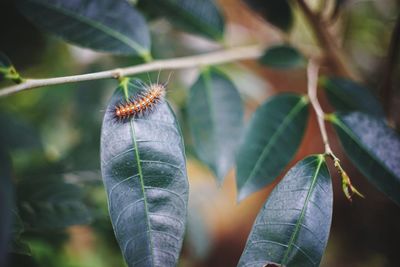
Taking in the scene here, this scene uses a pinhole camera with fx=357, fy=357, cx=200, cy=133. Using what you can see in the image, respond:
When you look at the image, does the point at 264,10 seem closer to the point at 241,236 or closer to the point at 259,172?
the point at 259,172

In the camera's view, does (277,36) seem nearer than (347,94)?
No

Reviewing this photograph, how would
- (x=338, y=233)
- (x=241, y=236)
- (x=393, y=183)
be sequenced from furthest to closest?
(x=241, y=236) < (x=338, y=233) < (x=393, y=183)

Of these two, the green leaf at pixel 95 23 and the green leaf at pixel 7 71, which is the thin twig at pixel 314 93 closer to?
the green leaf at pixel 95 23

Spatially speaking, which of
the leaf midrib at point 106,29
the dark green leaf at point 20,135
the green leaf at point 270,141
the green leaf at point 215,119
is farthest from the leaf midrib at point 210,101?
the dark green leaf at point 20,135

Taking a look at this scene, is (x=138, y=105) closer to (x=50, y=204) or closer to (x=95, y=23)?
(x=95, y=23)

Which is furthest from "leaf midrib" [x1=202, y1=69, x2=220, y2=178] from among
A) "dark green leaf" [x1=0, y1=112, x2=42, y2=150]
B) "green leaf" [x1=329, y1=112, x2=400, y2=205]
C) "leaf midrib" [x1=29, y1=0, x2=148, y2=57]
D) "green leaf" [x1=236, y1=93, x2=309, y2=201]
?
"dark green leaf" [x1=0, y1=112, x2=42, y2=150]

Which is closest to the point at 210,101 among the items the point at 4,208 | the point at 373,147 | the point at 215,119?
the point at 215,119

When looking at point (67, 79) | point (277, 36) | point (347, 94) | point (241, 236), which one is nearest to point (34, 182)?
point (67, 79)

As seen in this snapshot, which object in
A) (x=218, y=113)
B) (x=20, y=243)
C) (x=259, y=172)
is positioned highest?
(x=218, y=113)
